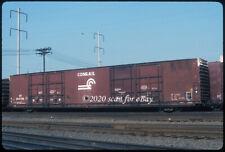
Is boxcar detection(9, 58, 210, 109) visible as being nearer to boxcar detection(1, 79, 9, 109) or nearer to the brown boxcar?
the brown boxcar

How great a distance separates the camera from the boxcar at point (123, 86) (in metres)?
18.7

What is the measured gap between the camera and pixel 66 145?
27.8 ft

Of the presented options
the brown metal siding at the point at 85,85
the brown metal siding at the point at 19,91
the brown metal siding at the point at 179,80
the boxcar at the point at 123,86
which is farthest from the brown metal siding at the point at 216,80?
the brown metal siding at the point at 19,91

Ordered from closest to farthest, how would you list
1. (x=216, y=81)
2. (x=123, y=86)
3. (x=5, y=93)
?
(x=216, y=81), (x=123, y=86), (x=5, y=93)

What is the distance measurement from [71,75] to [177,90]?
931 centimetres

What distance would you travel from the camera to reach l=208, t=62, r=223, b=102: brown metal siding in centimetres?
1981

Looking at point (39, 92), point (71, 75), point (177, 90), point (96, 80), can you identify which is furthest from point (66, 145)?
point (39, 92)

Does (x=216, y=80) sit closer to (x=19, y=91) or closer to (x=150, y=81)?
(x=150, y=81)

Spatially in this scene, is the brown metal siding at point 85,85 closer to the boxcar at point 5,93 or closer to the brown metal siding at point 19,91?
the brown metal siding at point 19,91

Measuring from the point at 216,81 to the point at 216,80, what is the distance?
75mm

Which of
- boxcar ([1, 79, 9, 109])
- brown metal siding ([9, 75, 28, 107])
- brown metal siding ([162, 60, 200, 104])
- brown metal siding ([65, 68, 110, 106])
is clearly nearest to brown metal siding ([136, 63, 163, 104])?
brown metal siding ([162, 60, 200, 104])

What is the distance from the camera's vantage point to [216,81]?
20000 mm

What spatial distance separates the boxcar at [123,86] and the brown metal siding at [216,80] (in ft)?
1.36

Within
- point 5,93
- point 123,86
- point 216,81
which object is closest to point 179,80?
point 216,81
